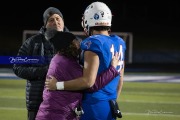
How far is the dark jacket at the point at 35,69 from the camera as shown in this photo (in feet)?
14.4

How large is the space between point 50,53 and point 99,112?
1.34m

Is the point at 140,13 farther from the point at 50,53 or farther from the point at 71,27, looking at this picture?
the point at 50,53

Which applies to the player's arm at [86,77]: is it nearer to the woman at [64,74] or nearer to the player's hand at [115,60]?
the woman at [64,74]

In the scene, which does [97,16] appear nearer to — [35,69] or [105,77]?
[105,77]

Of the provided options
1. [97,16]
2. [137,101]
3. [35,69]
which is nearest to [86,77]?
[97,16]

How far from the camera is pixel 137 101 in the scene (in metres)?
9.52

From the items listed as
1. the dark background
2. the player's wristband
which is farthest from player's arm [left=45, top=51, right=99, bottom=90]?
the dark background

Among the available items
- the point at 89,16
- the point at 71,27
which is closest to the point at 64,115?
the point at 89,16

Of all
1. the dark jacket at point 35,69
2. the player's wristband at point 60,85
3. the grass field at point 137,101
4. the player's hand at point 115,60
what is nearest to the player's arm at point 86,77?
the player's wristband at point 60,85

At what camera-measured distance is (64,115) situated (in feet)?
10.6

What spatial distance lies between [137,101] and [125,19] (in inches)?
770

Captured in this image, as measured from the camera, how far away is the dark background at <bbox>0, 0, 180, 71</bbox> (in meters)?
25.4

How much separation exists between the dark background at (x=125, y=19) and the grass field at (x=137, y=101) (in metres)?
11.3

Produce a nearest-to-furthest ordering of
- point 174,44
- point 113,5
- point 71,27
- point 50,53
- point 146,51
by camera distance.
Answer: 1. point 50,53
2. point 146,51
3. point 174,44
4. point 71,27
5. point 113,5
